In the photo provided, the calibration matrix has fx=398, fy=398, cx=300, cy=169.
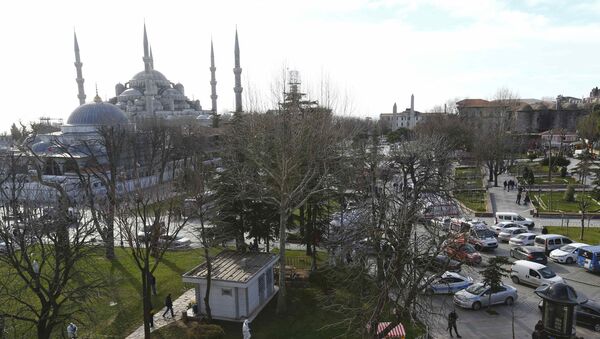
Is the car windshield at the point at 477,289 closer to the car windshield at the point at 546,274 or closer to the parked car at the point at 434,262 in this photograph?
the car windshield at the point at 546,274

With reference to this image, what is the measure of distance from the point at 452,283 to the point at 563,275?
5617 mm

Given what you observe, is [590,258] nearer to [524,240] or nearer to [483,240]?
[524,240]

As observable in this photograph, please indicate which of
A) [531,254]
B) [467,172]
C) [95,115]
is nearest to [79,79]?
[95,115]

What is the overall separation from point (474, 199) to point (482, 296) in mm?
19321

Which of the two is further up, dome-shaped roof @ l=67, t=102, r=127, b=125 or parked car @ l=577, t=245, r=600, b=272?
dome-shaped roof @ l=67, t=102, r=127, b=125

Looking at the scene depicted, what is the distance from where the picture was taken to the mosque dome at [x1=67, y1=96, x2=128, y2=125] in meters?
53.8

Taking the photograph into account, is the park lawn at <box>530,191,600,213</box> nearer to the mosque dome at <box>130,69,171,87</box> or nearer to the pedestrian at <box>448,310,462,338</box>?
the pedestrian at <box>448,310,462,338</box>

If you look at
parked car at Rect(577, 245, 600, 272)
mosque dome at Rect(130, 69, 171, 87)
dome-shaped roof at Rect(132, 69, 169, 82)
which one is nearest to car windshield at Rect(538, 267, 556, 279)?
parked car at Rect(577, 245, 600, 272)

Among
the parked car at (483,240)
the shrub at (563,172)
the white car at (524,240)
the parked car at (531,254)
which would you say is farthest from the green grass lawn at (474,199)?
the shrub at (563,172)

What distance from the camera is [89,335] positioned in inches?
540

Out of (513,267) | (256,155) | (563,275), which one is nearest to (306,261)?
(256,155)

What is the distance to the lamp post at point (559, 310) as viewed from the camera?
23.9ft

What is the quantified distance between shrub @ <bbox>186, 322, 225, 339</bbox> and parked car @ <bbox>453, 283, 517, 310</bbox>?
9021 mm

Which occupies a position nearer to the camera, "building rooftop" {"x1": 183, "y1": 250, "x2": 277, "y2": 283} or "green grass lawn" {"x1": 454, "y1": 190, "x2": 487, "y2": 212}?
"building rooftop" {"x1": 183, "y1": 250, "x2": 277, "y2": 283}
